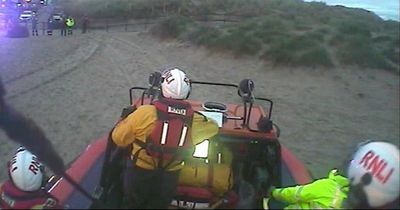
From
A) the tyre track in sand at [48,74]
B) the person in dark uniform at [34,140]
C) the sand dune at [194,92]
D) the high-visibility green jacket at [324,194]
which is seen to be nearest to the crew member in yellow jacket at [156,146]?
the person in dark uniform at [34,140]

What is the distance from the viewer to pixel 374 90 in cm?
1591

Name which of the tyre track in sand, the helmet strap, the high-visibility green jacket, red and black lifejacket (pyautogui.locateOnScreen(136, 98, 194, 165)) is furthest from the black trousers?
the tyre track in sand

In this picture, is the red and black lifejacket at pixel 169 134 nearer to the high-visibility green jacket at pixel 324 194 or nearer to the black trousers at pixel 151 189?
the black trousers at pixel 151 189

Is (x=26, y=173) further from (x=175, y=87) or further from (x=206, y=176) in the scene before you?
(x=206, y=176)

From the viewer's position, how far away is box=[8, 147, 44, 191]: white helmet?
12.6ft

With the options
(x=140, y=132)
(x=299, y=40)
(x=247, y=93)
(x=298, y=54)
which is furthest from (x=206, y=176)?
(x=299, y=40)

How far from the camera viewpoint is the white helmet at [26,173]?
12.6 ft

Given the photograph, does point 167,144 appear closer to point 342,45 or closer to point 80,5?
point 342,45

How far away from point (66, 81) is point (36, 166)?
35.8 ft

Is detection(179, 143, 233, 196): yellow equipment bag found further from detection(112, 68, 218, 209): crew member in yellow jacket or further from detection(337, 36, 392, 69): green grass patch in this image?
detection(337, 36, 392, 69): green grass patch

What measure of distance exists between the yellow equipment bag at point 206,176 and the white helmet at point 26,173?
3.91 ft

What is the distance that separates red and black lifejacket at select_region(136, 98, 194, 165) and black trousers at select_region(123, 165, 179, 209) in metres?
0.16

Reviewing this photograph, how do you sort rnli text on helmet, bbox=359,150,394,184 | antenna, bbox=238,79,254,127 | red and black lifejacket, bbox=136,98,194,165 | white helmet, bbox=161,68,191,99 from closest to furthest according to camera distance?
rnli text on helmet, bbox=359,150,394,184
red and black lifejacket, bbox=136,98,194,165
white helmet, bbox=161,68,191,99
antenna, bbox=238,79,254,127

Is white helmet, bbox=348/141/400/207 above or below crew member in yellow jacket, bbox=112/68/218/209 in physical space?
above
